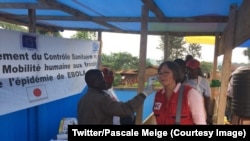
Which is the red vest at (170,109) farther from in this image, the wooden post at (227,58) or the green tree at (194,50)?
the green tree at (194,50)

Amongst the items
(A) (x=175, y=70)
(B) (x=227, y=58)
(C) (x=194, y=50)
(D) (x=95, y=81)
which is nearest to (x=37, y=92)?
(D) (x=95, y=81)

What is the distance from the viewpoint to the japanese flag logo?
3.35m

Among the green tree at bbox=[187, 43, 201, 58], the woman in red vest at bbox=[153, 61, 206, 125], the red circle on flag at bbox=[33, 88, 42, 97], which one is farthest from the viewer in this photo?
the green tree at bbox=[187, 43, 201, 58]

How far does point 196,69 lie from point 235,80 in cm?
181

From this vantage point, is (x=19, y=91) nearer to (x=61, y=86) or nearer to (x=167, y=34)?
(x=61, y=86)

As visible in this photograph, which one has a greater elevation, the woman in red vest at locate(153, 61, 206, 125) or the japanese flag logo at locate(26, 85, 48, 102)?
the woman in red vest at locate(153, 61, 206, 125)

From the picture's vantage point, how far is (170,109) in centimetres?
216

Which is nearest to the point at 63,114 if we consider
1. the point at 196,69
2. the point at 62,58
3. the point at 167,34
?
the point at 62,58

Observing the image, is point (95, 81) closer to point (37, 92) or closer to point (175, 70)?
point (175, 70)

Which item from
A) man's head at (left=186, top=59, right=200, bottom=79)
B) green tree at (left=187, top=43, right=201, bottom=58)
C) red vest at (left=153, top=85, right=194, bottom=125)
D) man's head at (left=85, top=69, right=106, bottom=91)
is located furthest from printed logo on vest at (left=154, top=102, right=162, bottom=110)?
green tree at (left=187, top=43, right=201, bottom=58)

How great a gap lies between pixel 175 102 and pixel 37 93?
6.82 ft

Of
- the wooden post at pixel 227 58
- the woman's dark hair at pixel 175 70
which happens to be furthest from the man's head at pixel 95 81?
the wooden post at pixel 227 58

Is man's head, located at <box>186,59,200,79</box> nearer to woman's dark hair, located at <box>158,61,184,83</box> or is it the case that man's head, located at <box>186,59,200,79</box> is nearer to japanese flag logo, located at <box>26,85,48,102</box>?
woman's dark hair, located at <box>158,61,184,83</box>

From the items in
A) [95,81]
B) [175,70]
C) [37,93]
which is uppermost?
[175,70]
